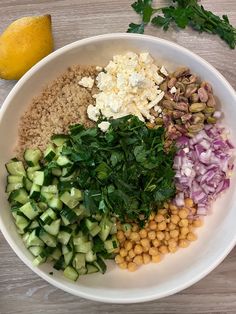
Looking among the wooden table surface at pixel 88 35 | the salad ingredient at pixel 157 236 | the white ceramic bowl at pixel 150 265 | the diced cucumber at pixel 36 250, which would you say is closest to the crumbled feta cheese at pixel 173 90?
the white ceramic bowl at pixel 150 265

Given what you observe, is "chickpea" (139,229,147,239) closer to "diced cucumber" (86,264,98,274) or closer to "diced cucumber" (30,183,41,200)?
"diced cucumber" (86,264,98,274)

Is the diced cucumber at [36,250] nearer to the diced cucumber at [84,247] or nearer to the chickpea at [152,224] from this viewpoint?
the diced cucumber at [84,247]

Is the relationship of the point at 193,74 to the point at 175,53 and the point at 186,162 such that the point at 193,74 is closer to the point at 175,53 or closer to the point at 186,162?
the point at 175,53

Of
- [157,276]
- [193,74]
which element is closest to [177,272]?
[157,276]

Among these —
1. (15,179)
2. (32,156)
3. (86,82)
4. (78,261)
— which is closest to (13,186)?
(15,179)

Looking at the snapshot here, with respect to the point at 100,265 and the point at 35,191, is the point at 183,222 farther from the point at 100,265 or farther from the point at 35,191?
the point at 35,191

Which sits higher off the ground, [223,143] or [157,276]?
[223,143]

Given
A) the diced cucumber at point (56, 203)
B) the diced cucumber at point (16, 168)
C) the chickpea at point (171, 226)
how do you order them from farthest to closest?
1. the chickpea at point (171, 226)
2. the diced cucumber at point (16, 168)
3. the diced cucumber at point (56, 203)
